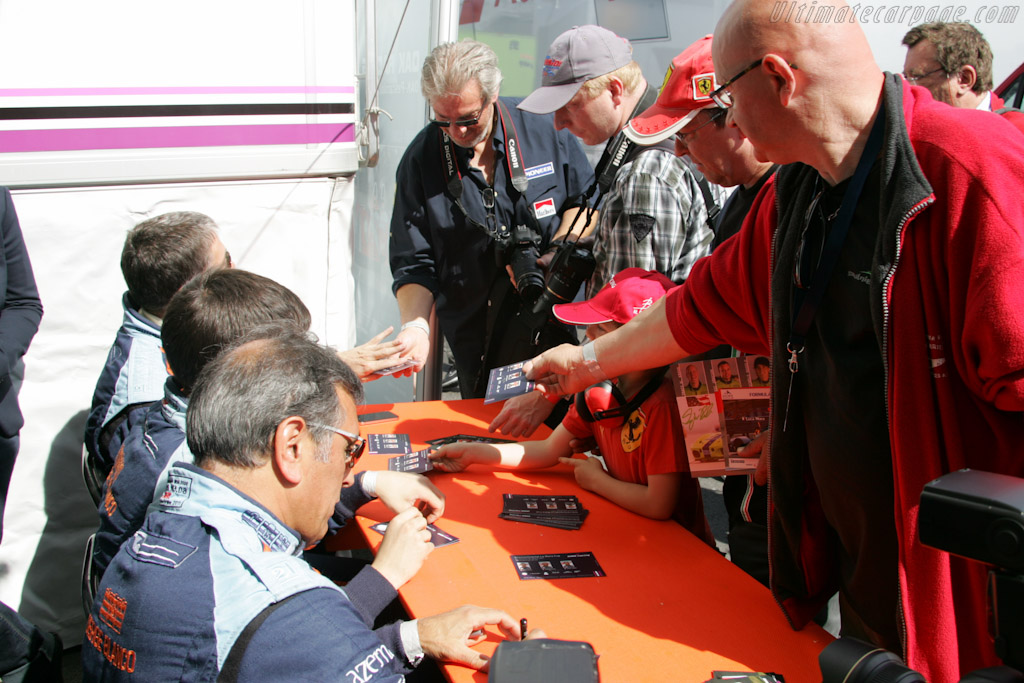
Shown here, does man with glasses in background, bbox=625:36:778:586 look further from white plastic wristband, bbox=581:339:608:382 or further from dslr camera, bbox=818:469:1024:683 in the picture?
dslr camera, bbox=818:469:1024:683

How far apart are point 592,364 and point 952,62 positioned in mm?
2976

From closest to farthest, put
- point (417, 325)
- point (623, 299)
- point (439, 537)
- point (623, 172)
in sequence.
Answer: point (439, 537), point (623, 299), point (623, 172), point (417, 325)

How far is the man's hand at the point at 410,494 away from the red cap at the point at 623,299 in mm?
674

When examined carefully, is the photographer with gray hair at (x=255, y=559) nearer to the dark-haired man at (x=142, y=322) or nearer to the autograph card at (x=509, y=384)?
the autograph card at (x=509, y=384)

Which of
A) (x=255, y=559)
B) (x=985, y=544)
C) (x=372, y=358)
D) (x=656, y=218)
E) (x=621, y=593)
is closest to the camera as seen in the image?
(x=985, y=544)

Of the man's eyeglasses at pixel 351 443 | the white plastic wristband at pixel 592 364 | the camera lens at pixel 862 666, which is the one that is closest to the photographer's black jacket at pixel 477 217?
the white plastic wristband at pixel 592 364

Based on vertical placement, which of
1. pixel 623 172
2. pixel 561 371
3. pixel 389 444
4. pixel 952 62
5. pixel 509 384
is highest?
pixel 952 62

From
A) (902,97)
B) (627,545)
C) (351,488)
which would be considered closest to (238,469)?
(351,488)

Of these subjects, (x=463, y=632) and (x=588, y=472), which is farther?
(x=588, y=472)

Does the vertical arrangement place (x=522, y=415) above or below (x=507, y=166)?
below

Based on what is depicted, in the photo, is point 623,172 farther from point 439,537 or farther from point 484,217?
point 439,537

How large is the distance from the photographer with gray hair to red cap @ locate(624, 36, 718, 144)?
1167 mm

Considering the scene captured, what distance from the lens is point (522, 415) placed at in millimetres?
2760

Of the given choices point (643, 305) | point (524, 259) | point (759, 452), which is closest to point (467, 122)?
point (524, 259)
